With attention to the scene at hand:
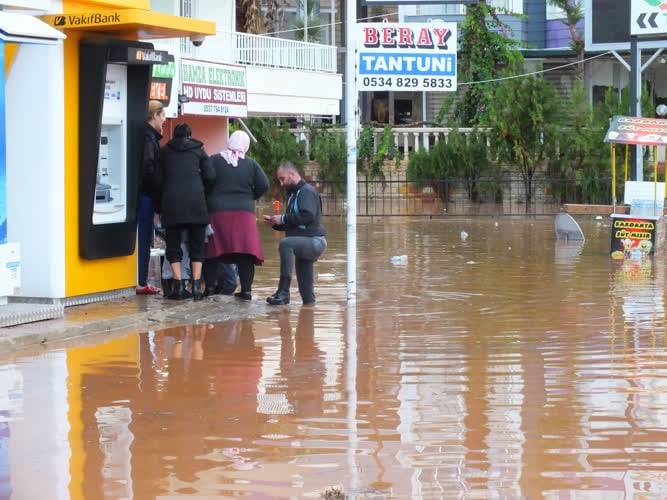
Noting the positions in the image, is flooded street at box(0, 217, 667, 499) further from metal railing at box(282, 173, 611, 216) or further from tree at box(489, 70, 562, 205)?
tree at box(489, 70, 562, 205)

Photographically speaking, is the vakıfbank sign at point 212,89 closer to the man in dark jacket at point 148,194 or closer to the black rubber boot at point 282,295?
the man in dark jacket at point 148,194

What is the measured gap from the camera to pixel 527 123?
30.2 m

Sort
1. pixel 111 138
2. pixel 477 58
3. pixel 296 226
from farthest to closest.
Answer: pixel 477 58
pixel 296 226
pixel 111 138

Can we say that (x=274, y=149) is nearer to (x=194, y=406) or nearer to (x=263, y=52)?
(x=263, y=52)

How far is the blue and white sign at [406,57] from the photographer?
1358 cm

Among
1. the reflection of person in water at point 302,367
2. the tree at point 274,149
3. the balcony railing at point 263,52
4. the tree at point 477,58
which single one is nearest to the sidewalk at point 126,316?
the reflection of person in water at point 302,367

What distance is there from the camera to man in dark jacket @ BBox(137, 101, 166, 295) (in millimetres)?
13016

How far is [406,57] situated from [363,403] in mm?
5883

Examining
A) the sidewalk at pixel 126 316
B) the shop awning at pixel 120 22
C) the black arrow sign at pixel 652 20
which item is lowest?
the sidewalk at pixel 126 316

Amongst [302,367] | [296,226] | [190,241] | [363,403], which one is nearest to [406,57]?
[296,226]

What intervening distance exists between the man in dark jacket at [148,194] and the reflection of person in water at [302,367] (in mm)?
1812

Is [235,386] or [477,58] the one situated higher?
[477,58]

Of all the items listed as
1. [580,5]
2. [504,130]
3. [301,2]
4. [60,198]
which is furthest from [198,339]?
[301,2]

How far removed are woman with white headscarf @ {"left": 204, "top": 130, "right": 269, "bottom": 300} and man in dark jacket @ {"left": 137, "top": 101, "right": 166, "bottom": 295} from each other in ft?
1.93
